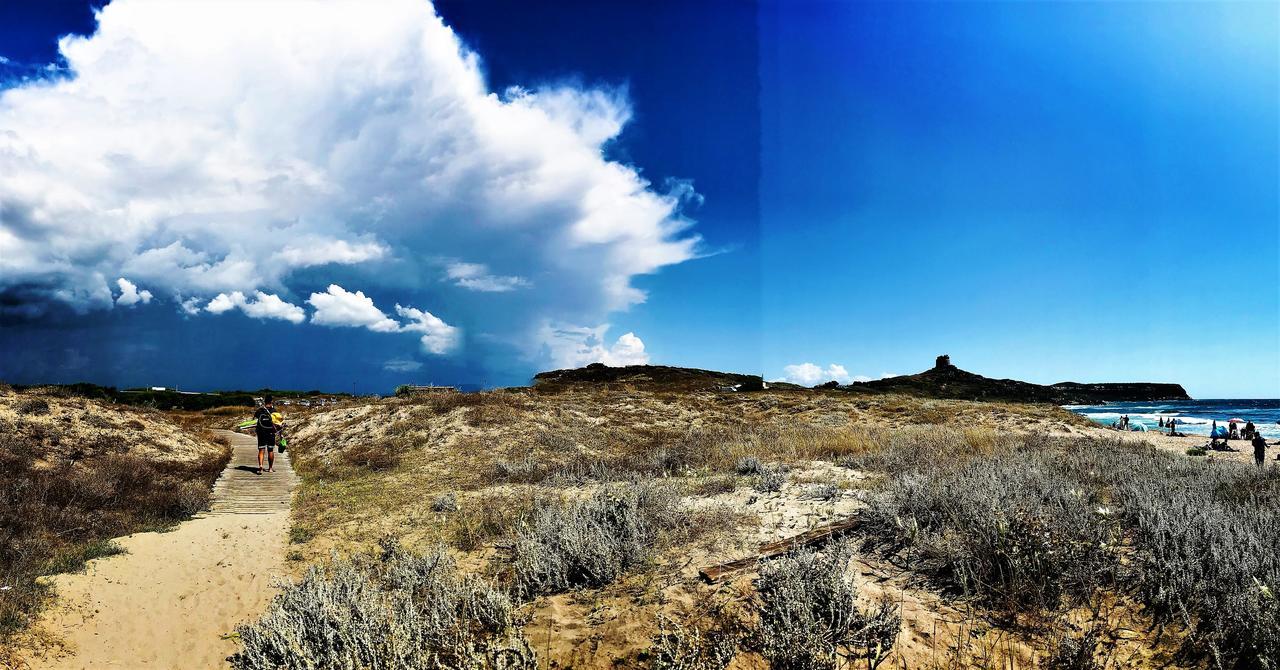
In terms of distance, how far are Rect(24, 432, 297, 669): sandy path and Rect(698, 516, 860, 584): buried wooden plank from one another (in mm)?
5487

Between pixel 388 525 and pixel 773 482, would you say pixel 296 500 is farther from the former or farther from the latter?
pixel 773 482

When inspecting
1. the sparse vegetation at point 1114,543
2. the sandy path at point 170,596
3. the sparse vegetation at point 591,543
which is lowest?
the sandy path at point 170,596

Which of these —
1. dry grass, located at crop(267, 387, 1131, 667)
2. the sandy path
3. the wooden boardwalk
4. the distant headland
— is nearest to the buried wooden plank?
dry grass, located at crop(267, 387, 1131, 667)

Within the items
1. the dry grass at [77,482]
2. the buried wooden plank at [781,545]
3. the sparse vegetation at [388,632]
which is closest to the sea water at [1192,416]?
the buried wooden plank at [781,545]

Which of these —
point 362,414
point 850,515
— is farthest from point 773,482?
point 362,414

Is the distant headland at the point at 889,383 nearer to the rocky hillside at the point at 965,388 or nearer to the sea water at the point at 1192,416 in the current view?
the rocky hillside at the point at 965,388

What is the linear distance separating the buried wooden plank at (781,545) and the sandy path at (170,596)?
5.49 metres

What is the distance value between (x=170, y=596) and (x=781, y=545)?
8.21 meters

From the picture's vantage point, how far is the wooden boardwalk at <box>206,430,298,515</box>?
12062 mm

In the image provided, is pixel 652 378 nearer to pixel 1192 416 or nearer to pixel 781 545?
pixel 781 545

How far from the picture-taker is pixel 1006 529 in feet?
16.1

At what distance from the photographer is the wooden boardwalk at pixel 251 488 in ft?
39.6

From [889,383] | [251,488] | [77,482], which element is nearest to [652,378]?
[889,383]

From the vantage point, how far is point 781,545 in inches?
233
